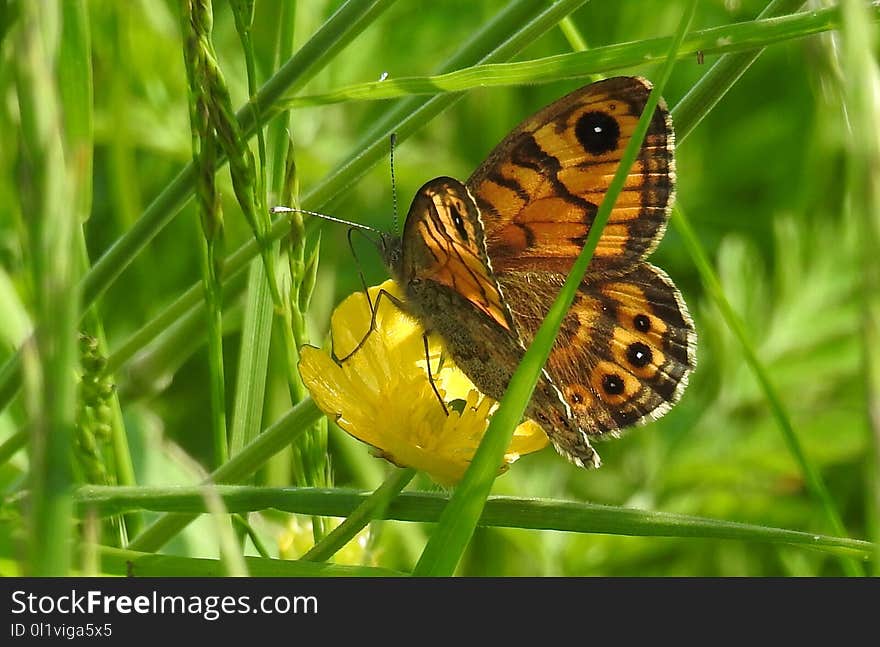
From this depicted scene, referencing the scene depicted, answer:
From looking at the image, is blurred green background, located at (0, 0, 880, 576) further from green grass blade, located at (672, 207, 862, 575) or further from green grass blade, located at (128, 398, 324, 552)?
green grass blade, located at (672, 207, 862, 575)

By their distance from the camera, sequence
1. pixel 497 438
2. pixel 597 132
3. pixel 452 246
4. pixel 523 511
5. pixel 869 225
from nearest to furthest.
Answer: pixel 869 225
pixel 497 438
pixel 523 511
pixel 452 246
pixel 597 132

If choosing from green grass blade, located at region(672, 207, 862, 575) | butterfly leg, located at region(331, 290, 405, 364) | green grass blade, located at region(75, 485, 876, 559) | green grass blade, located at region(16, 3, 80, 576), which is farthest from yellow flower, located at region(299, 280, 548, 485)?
green grass blade, located at region(16, 3, 80, 576)

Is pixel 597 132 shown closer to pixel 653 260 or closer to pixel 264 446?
pixel 264 446

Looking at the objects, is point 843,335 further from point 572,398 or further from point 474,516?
point 474,516

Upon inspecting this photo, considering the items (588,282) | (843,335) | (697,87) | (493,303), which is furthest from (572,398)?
(843,335)

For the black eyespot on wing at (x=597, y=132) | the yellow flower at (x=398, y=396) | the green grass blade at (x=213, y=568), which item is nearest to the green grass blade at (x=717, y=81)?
the black eyespot on wing at (x=597, y=132)

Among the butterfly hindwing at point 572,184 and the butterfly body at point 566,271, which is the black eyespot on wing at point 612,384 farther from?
the butterfly hindwing at point 572,184

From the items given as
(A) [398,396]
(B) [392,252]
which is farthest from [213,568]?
(B) [392,252]
